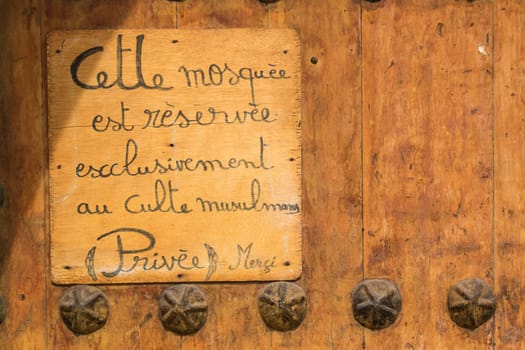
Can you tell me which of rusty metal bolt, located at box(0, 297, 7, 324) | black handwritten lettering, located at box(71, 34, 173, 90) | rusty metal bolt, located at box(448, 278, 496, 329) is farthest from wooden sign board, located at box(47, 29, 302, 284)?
rusty metal bolt, located at box(448, 278, 496, 329)

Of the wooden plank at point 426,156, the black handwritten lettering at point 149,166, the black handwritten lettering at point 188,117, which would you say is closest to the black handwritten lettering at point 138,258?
the black handwritten lettering at point 149,166

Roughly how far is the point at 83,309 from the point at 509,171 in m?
0.91

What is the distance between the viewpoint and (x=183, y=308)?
3.84ft

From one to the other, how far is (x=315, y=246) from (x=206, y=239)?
223 mm

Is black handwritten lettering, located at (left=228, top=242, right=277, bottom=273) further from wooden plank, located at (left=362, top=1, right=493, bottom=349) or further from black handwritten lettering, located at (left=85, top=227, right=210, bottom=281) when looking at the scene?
wooden plank, located at (left=362, top=1, right=493, bottom=349)

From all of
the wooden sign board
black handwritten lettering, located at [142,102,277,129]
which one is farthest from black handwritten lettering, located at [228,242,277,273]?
black handwritten lettering, located at [142,102,277,129]

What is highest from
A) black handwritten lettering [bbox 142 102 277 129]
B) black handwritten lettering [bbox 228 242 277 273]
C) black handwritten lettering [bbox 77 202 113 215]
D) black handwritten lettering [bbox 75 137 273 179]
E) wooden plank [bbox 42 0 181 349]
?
black handwritten lettering [bbox 142 102 277 129]

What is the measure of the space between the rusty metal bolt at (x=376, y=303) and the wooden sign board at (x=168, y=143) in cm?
20

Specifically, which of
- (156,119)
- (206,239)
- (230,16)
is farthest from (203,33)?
(206,239)

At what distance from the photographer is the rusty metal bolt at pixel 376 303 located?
1.18 m

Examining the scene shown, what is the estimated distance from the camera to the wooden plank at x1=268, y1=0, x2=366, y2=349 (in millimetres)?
1192

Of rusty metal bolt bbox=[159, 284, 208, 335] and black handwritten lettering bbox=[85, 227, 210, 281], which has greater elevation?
black handwritten lettering bbox=[85, 227, 210, 281]

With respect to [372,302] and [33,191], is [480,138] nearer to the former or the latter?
[372,302]

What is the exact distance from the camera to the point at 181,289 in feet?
3.88
